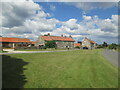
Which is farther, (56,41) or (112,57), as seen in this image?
(56,41)

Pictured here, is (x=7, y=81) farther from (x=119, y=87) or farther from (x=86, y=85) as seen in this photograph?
(x=119, y=87)

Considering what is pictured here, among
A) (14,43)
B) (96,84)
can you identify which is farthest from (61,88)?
(14,43)

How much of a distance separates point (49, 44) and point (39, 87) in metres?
52.3

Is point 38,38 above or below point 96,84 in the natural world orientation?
above

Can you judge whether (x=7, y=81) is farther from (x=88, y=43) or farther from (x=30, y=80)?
(x=88, y=43)

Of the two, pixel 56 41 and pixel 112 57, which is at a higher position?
pixel 56 41

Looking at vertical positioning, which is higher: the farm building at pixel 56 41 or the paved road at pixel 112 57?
the farm building at pixel 56 41

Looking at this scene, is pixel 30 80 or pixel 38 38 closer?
pixel 30 80

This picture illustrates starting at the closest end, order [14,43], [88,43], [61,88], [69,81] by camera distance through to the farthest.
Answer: [61,88], [69,81], [14,43], [88,43]

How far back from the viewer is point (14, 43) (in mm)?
67438

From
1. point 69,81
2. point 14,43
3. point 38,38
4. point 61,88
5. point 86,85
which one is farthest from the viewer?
point 38,38

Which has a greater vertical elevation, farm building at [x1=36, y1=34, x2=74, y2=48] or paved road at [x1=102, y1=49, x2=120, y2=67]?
farm building at [x1=36, y1=34, x2=74, y2=48]

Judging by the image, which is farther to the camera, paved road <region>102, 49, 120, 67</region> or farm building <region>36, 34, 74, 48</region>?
farm building <region>36, 34, 74, 48</region>

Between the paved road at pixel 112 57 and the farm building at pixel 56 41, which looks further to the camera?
the farm building at pixel 56 41
